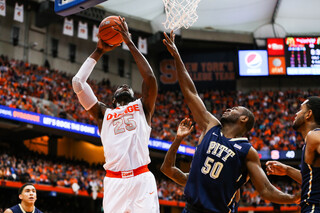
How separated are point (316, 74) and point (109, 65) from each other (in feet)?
41.8

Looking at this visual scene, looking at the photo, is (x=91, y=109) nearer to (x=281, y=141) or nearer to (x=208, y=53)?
(x=281, y=141)

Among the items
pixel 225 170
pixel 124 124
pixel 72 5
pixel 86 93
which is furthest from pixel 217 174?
pixel 72 5

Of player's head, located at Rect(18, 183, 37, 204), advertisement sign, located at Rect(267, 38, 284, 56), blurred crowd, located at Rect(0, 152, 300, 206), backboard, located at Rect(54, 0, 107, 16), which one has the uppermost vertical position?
advertisement sign, located at Rect(267, 38, 284, 56)

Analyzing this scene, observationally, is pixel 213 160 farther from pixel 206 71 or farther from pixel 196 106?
pixel 206 71

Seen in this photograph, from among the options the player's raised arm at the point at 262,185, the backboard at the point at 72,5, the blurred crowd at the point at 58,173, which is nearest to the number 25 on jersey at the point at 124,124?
the player's raised arm at the point at 262,185

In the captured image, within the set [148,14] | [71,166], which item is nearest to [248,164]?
[71,166]

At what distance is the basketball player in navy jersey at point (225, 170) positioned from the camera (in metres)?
3.56

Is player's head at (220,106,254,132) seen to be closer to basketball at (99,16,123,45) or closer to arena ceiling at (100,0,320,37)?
basketball at (99,16,123,45)

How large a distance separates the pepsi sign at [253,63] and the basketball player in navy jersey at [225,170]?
2402 centimetres

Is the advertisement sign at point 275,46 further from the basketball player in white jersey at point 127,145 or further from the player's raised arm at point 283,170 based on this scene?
the player's raised arm at point 283,170

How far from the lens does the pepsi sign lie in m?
27.3

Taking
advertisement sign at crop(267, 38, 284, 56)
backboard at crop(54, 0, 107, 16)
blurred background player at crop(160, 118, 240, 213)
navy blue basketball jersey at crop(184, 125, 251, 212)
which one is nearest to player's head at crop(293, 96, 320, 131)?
navy blue basketball jersey at crop(184, 125, 251, 212)

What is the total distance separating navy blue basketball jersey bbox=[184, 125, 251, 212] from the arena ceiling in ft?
71.5

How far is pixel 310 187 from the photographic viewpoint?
364 cm
